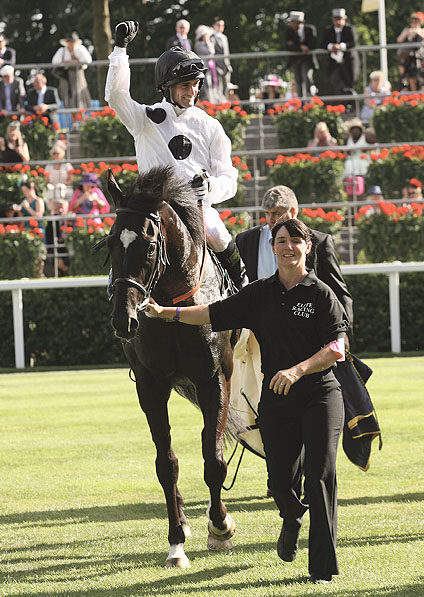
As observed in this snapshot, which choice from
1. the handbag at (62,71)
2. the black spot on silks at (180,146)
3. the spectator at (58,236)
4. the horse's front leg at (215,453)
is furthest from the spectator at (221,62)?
the horse's front leg at (215,453)

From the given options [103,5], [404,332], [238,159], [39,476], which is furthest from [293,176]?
[39,476]

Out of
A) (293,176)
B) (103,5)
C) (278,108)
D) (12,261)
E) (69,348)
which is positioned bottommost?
(69,348)

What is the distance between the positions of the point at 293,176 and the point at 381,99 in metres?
3.64

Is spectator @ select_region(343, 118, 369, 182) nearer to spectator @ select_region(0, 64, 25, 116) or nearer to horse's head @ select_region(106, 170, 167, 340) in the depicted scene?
spectator @ select_region(0, 64, 25, 116)

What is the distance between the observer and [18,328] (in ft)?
53.8

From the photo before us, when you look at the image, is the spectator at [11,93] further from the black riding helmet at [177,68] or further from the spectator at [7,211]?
the black riding helmet at [177,68]

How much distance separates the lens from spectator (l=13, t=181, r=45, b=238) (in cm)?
1850

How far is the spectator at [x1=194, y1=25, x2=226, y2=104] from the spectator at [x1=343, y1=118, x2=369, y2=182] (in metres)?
2.58

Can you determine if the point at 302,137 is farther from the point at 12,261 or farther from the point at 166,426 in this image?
the point at 166,426

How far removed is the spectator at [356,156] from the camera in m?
20.0

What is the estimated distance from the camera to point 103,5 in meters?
25.8

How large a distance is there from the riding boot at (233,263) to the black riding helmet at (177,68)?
100cm

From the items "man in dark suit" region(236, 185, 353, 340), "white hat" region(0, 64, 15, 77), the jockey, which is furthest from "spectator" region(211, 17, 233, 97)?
the jockey

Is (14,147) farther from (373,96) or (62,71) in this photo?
(373,96)
